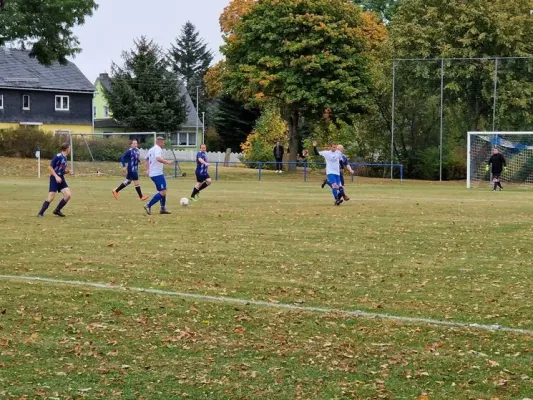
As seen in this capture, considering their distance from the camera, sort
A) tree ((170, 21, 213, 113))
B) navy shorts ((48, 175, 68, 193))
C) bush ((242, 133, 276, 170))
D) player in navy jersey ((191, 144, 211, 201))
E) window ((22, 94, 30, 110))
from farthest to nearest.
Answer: tree ((170, 21, 213, 113)) → window ((22, 94, 30, 110)) → bush ((242, 133, 276, 170)) → player in navy jersey ((191, 144, 211, 201)) → navy shorts ((48, 175, 68, 193))

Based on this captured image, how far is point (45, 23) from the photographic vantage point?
159ft

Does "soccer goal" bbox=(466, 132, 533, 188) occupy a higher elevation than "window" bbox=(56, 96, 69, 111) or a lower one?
lower

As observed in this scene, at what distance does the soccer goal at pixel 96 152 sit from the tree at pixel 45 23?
192 inches

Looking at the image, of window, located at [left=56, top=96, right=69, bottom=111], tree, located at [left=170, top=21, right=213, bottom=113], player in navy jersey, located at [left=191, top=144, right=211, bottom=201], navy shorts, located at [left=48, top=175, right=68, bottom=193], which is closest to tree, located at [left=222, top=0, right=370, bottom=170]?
player in navy jersey, located at [left=191, top=144, right=211, bottom=201]

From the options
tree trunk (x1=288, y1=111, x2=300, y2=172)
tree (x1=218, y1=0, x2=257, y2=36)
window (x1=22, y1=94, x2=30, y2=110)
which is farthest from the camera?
window (x1=22, y1=94, x2=30, y2=110)

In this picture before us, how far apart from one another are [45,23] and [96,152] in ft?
23.9

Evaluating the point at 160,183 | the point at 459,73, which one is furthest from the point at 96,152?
the point at 160,183

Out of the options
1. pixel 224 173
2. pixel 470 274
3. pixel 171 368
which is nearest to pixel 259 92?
pixel 224 173

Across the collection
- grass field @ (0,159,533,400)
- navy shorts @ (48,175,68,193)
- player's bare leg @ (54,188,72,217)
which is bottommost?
grass field @ (0,159,533,400)

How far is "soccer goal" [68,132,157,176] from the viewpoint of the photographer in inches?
1864

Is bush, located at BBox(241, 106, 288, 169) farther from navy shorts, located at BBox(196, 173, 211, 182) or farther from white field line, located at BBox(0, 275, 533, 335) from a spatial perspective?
white field line, located at BBox(0, 275, 533, 335)

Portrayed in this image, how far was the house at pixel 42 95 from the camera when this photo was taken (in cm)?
6981

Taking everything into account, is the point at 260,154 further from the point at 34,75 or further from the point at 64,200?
the point at 64,200

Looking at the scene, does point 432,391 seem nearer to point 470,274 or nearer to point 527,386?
point 527,386
